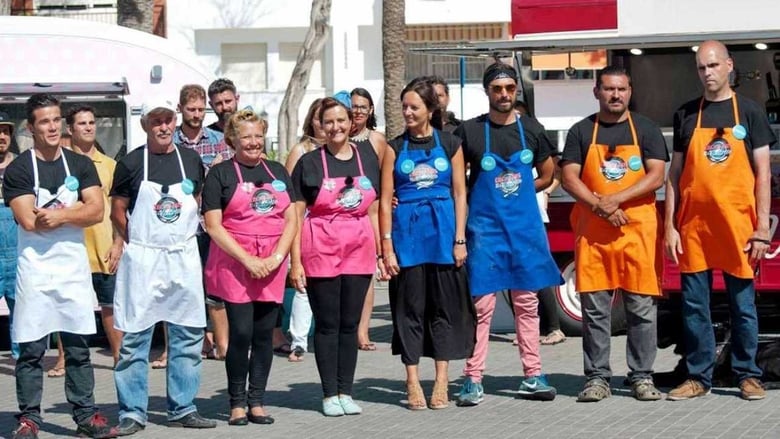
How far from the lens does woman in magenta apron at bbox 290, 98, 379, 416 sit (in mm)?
9211

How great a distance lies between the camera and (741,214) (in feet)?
30.4

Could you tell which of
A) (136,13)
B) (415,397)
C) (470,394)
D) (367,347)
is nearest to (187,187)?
(415,397)

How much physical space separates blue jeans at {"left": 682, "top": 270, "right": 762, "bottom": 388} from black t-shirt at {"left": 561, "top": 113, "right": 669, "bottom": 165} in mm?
772

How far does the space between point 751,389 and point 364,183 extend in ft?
8.40

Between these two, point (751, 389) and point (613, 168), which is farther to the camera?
point (613, 168)

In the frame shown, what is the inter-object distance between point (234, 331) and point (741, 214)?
3.03 m

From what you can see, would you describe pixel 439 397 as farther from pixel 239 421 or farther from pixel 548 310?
pixel 548 310

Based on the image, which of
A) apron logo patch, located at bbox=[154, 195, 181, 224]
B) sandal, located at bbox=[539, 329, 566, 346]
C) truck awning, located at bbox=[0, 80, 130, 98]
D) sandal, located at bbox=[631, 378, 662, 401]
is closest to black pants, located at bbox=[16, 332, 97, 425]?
apron logo patch, located at bbox=[154, 195, 181, 224]

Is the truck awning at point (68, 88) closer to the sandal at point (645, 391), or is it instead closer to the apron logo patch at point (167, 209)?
the apron logo patch at point (167, 209)

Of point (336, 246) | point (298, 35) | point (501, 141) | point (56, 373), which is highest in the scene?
point (298, 35)

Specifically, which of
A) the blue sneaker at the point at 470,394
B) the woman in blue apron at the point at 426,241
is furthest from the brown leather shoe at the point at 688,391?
the woman in blue apron at the point at 426,241

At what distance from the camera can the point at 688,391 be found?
9.34m

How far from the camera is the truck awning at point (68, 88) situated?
A: 515 inches

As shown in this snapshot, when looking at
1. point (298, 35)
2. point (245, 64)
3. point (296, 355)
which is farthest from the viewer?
point (245, 64)
